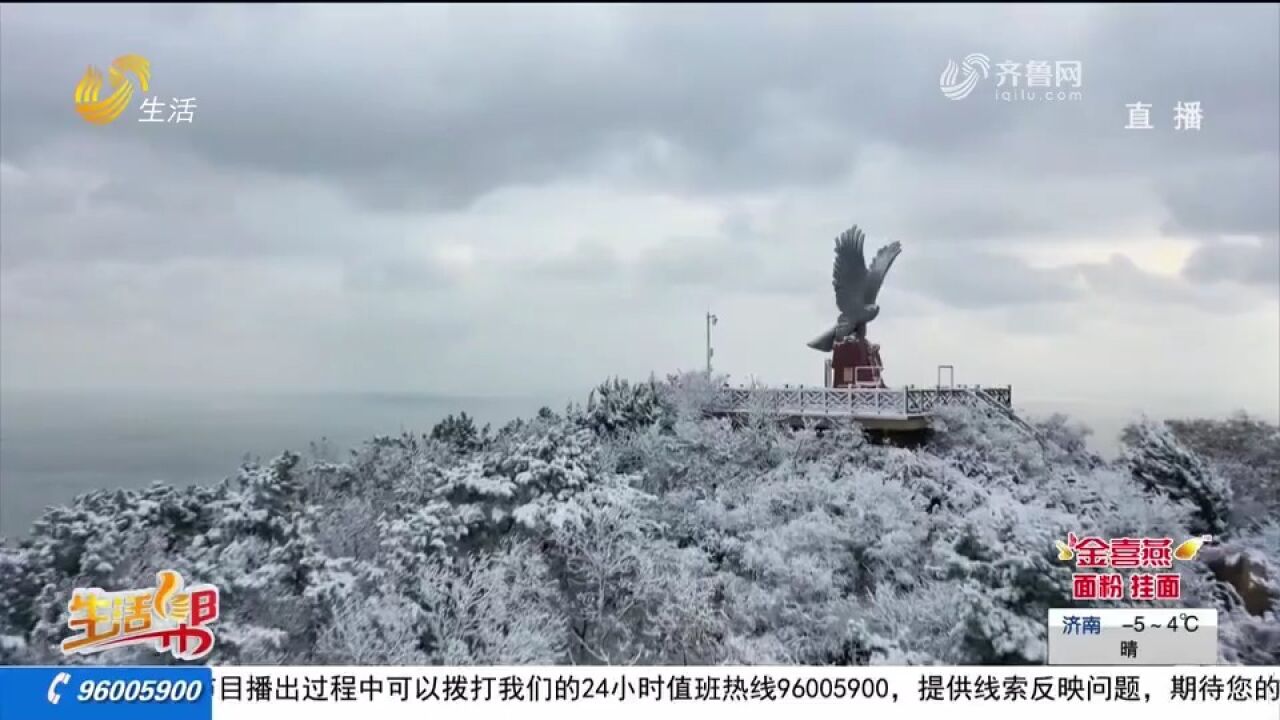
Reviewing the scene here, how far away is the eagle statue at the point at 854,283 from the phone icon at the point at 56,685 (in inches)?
223

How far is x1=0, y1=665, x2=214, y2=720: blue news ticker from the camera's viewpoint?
545cm

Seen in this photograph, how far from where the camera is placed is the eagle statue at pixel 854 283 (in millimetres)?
6574

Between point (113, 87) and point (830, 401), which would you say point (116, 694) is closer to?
point (113, 87)

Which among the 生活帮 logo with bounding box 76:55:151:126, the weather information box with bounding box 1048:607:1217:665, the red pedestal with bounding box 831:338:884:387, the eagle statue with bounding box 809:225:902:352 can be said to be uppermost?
the 生活帮 logo with bounding box 76:55:151:126

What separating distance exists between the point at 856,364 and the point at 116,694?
20.2ft

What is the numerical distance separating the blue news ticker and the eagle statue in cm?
502

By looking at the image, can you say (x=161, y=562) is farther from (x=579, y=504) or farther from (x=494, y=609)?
(x=579, y=504)

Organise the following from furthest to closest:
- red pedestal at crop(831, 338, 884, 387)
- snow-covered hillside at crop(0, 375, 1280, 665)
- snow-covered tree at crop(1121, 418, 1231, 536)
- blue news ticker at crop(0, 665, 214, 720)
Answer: red pedestal at crop(831, 338, 884, 387) < snow-covered tree at crop(1121, 418, 1231, 536) < snow-covered hillside at crop(0, 375, 1280, 665) < blue news ticker at crop(0, 665, 214, 720)

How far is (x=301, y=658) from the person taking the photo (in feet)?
19.1

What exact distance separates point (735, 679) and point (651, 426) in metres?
2.94

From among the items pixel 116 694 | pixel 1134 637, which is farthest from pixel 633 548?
pixel 116 694

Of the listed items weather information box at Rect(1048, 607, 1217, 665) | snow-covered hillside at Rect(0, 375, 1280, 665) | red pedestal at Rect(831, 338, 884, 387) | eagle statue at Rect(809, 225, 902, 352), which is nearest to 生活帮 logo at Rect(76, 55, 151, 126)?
snow-covered hillside at Rect(0, 375, 1280, 665)

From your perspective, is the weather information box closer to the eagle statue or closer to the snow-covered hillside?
the snow-covered hillside

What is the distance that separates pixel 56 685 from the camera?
5.52 meters
